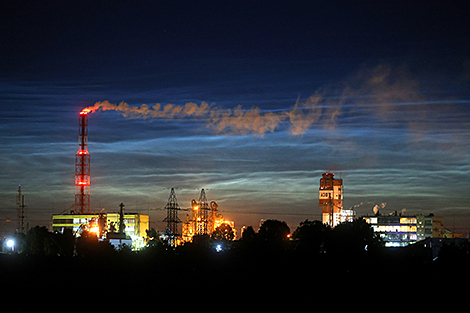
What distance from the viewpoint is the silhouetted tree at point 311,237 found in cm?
10889

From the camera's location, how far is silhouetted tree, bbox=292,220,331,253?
357 feet

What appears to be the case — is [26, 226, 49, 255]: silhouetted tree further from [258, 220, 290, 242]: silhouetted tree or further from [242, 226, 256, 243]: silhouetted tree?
[258, 220, 290, 242]: silhouetted tree

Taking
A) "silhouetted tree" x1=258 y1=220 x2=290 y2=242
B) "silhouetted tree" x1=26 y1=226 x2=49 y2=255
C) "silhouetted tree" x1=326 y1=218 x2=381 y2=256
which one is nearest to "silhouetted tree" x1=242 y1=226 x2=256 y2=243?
"silhouetted tree" x1=258 y1=220 x2=290 y2=242

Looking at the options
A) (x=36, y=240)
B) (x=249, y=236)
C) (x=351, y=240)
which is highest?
(x=351, y=240)

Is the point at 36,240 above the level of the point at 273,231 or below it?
below

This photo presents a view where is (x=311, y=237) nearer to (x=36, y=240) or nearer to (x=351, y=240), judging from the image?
(x=351, y=240)

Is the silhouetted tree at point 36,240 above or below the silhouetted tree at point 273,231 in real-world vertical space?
below

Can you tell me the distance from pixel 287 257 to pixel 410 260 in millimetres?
23430

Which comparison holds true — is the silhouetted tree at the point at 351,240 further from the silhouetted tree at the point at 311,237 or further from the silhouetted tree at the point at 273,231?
the silhouetted tree at the point at 273,231

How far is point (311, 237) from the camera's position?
4476 inches

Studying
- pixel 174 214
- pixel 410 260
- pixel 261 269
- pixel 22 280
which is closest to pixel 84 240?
pixel 174 214

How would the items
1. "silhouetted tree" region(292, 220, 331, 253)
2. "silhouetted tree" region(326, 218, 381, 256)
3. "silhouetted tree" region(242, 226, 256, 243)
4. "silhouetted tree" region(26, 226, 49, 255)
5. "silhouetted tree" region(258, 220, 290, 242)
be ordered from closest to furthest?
"silhouetted tree" region(326, 218, 381, 256)
"silhouetted tree" region(292, 220, 331, 253)
"silhouetted tree" region(242, 226, 256, 243)
"silhouetted tree" region(258, 220, 290, 242)
"silhouetted tree" region(26, 226, 49, 255)

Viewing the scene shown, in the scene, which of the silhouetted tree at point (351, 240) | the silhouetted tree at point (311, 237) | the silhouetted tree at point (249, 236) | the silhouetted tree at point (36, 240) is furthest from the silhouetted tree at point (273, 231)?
the silhouetted tree at point (36, 240)

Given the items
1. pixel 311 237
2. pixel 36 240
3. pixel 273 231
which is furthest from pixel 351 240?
pixel 36 240
